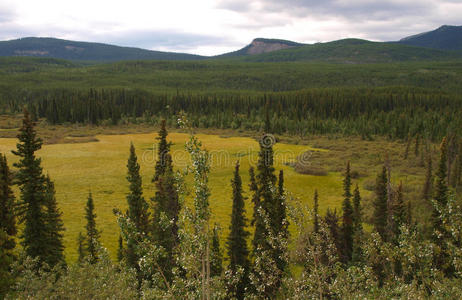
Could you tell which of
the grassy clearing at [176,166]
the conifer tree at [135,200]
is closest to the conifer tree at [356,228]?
the grassy clearing at [176,166]

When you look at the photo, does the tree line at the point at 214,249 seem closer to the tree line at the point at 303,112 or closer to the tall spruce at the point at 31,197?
the tall spruce at the point at 31,197

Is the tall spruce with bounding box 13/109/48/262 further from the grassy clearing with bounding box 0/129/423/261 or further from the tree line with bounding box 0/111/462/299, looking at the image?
the grassy clearing with bounding box 0/129/423/261

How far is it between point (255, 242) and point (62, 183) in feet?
153

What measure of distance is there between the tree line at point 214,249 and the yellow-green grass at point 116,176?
24.6ft

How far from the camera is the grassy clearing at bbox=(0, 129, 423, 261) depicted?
51.0 meters

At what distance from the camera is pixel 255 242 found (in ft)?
103

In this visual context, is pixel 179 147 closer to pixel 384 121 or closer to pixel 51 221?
pixel 51 221

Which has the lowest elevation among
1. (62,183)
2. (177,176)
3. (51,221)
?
(62,183)

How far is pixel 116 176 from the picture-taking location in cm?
6994

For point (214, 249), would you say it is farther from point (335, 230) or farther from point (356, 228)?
point (356, 228)

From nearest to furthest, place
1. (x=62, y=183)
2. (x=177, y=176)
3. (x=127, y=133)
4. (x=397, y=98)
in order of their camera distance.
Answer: (x=177, y=176)
(x=62, y=183)
(x=127, y=133)
(x=397, y=98)

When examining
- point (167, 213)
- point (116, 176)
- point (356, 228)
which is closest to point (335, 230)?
point (356, 228)

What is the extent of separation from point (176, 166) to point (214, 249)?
53.2m

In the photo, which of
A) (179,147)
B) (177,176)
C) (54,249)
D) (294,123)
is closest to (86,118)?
(179,147)
